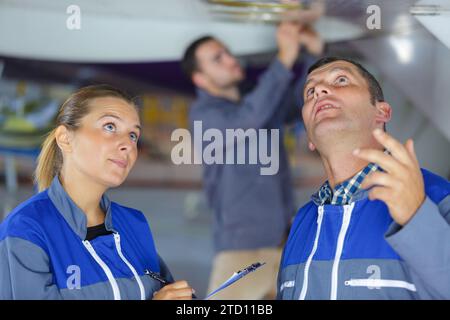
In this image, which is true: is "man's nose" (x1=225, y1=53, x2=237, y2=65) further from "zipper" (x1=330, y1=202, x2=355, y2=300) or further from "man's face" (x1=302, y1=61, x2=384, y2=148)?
"zipper" (x1=330, y1=202, x2=355, y2=300)

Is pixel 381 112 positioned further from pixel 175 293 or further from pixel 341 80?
pixel 175 293

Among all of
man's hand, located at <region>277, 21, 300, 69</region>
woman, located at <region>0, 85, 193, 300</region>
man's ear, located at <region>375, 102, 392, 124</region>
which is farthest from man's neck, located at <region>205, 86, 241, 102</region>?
man's ear, located at <region>375, 102, 392, 124</region>

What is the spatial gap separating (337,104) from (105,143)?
0.43m

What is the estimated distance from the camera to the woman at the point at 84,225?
1.10 meters

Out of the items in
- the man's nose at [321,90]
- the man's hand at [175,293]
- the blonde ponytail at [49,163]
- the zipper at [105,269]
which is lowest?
the man's hand at [175,293]

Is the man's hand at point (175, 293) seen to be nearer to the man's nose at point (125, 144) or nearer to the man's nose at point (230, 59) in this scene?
the man's nose at point (125, 144)

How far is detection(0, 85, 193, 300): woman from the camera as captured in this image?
43.3 inches

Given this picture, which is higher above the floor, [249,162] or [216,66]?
[216,66]

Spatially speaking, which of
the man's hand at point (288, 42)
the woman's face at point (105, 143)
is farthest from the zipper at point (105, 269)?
the man's hand at point (288, 42)

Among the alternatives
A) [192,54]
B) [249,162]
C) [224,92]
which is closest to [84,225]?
[249,162]

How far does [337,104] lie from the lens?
1.15m

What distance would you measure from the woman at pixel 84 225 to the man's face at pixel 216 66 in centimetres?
178

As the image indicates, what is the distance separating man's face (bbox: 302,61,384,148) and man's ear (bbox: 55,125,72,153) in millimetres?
452
